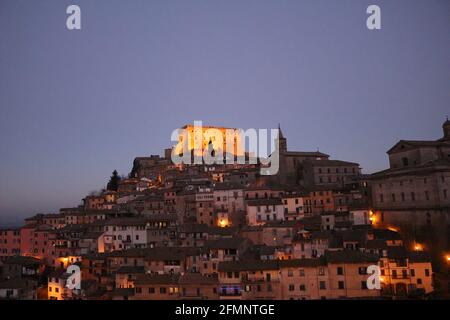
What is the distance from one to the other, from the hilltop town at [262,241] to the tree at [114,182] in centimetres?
2051

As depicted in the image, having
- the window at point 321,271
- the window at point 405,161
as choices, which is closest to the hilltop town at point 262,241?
the window at point 321,271

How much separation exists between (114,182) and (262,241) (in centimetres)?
4868

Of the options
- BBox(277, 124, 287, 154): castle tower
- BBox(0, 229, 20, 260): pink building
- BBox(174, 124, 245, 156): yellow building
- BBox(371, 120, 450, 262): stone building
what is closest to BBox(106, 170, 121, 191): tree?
BBox(174, 124, 245, 156): yellow building

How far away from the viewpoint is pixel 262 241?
33469mm

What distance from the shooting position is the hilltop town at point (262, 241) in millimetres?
24172

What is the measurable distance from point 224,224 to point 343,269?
60.7 ft

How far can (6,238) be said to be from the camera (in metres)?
45.9

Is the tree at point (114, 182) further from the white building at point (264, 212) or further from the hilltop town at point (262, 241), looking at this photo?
the white building at point (264, 212)

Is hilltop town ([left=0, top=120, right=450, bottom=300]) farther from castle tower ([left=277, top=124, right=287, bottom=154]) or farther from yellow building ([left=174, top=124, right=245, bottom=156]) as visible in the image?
yellow building ([left=174, top=124, right=245, bottom=156])

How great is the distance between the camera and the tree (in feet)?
240

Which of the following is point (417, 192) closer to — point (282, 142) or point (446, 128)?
point (446, 128)

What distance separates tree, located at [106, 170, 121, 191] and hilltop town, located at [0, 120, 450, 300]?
20.5 m
